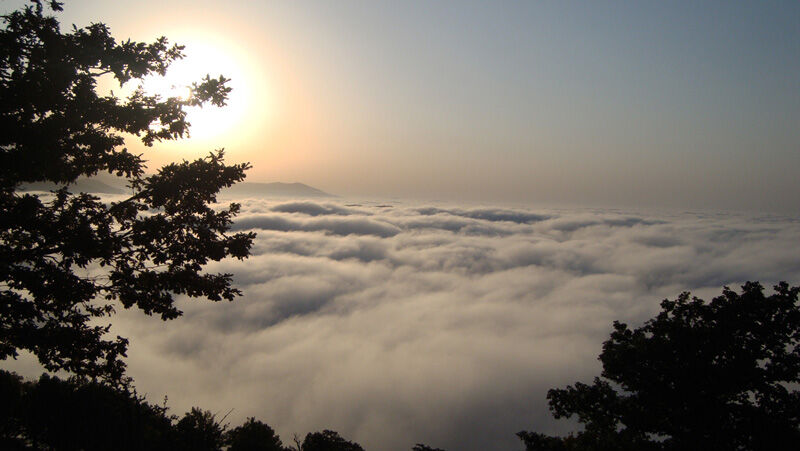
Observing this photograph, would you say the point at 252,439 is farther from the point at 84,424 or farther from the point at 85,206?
the point at 85,206

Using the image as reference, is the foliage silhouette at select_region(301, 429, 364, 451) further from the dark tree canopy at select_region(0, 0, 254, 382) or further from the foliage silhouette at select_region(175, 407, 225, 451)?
the dark tree canopy at select_region(0, 0, 254, 382)

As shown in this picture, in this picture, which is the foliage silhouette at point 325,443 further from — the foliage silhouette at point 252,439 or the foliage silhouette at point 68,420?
the foliage silhouette at point 68,420

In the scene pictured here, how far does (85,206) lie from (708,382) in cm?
1787

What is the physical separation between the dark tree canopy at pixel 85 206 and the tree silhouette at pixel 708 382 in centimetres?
1315

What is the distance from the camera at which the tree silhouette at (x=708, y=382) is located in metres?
10.4

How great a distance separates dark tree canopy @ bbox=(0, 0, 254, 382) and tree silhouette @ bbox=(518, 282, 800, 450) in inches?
518

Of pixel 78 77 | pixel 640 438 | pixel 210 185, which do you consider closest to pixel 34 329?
pixel 210 185

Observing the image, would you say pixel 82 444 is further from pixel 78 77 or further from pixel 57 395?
pixel 78 77

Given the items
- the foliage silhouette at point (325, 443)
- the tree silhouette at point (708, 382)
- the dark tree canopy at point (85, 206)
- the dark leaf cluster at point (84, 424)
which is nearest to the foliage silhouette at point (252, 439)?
the dark leaf cluster at point (84, 424)

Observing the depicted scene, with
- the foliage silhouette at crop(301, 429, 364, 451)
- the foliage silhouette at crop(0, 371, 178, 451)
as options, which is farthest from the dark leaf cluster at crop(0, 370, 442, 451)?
the foliage silhouette at crop(301, 429, 364, 451)

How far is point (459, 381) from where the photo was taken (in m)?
108

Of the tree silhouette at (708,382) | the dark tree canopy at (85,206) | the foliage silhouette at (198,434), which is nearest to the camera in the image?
the dark tree canopy at (85,206)

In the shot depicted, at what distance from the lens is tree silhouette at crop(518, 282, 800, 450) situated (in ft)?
34.0

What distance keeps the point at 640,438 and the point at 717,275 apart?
24868 cm
